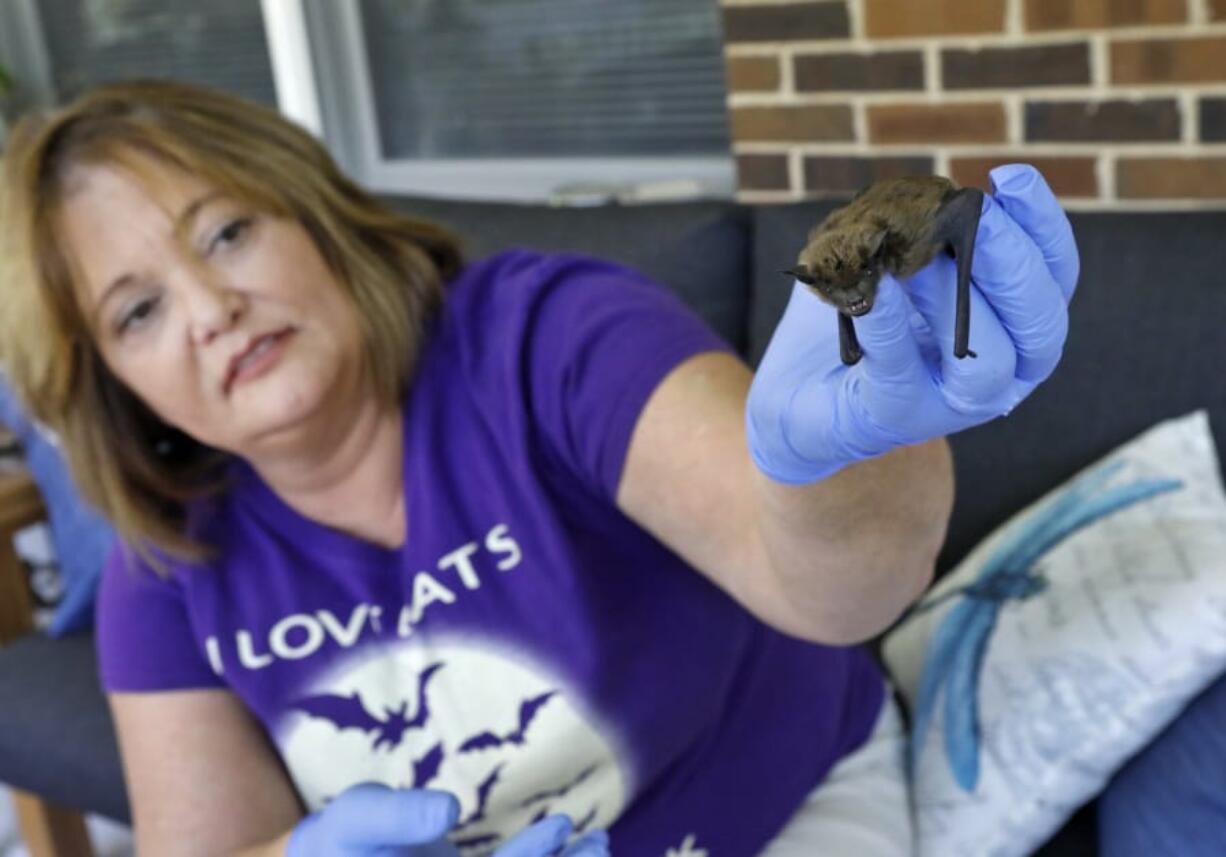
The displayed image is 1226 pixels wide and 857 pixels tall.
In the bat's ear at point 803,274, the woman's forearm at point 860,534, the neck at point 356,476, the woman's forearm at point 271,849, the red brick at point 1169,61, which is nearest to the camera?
the bat's ear at point 803,274

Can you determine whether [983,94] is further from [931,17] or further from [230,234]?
[230,234]

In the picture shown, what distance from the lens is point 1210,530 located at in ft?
3.60

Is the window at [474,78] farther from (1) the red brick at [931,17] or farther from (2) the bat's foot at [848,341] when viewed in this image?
(2) the bat's foot at [848,341]

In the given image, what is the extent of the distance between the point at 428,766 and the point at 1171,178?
3.66ft

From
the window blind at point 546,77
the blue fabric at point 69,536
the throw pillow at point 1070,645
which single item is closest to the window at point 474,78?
the window blind at point 546,77

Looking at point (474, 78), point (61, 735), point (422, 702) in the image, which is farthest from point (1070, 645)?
point (474, 78)

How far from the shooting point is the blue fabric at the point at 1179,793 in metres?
0.95

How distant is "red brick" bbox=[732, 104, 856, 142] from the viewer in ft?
→ 5.92

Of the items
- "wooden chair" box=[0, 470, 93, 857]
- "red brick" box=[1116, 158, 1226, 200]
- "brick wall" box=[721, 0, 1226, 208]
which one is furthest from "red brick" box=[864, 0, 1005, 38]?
"wooden chair" box=[0, 470, 93, 857]

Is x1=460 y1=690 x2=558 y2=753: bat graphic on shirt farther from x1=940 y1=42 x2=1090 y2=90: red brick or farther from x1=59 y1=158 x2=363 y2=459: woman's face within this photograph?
x1=940 y1=42 x2=1090 y2=90: red brick

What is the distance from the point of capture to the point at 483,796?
1.07 metres

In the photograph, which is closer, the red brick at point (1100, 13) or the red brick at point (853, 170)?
the red brick at point (1100, 13)

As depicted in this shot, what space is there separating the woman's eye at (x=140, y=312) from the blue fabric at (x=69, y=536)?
83cm

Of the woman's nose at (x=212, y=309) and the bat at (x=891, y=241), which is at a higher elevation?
the bat at (x=891, y=241)
